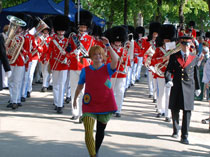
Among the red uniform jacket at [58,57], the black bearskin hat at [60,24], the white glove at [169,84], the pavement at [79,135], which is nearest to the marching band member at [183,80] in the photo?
the white glove at [169,84]

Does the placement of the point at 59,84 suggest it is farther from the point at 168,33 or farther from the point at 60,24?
the point at 168,33

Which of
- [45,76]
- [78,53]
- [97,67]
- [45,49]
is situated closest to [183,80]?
[97,67]

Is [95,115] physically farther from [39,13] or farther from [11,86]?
[39,13]

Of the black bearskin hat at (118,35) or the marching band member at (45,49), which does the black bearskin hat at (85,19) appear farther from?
the marching band member at (45,49)

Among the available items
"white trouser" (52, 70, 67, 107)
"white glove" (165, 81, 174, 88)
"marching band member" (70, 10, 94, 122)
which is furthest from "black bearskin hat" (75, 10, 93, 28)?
"white glove" (165, 81, 174, 88)

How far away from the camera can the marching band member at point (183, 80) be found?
858 cm

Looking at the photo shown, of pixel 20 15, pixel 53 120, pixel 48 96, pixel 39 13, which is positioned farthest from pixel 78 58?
pixel 39 13

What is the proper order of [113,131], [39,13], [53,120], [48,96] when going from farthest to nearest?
1. [39,13]
2. [48,96]
3. [53,120]
4. [113,131]

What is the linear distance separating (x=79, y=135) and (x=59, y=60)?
288 cm

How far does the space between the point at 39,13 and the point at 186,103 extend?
12961 millimetres

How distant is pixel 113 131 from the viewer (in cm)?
909

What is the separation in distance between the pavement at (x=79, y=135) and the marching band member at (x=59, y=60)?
458 millimetres

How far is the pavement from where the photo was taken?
7344 millimetres

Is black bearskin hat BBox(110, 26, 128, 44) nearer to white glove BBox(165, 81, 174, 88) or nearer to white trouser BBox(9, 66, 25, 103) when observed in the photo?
white trouser BBox(9, 66, 25, 103)
